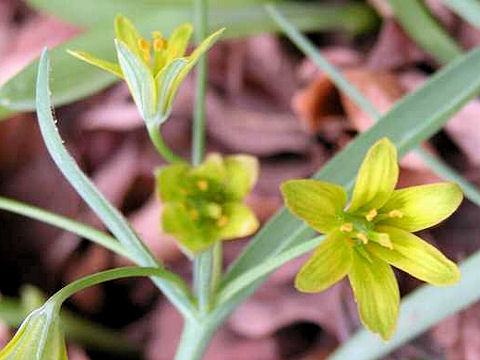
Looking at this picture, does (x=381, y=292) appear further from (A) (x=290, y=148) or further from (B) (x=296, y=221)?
(A) (x=290, y=148)

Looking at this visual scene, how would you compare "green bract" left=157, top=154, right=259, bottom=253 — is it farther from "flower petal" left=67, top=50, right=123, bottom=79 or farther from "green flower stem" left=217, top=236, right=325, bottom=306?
"flower petal" left=67, top=50, right=123, bottom=79

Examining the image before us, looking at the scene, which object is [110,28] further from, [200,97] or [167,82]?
[167,82]

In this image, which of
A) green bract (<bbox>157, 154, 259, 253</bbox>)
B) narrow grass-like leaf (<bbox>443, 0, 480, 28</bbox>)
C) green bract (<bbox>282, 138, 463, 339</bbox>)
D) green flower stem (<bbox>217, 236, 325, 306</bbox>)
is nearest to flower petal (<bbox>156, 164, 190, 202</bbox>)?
green bract (<bbox>157, 154, 259, 253</bbox>)

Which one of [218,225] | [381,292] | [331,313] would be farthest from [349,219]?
[331,313]

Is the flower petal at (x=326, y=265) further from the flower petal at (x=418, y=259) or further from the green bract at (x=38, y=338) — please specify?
the green bract at (x=38, y=338)

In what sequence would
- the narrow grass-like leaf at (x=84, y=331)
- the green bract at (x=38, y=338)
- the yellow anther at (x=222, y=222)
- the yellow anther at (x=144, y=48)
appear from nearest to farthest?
the green bract at (x=38, y=338), the yellow anther at (x=144, y=48), the yellow anther at (x=222, y=222), the narrow grass-like leaf at (x=84, y=331)

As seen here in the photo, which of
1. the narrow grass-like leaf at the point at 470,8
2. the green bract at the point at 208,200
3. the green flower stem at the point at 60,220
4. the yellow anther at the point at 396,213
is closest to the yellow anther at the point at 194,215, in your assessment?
the green bract at the point at 208,200
